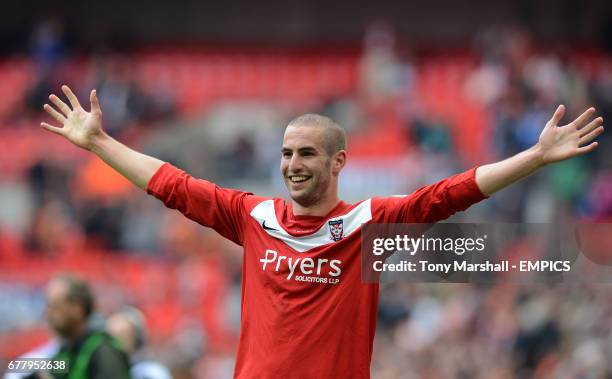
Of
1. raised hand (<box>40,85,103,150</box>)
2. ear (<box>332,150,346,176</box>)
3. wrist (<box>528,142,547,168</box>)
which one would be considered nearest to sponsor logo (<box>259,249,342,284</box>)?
ear (<box>332,150,346,176</box>)

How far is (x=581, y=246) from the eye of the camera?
603cm

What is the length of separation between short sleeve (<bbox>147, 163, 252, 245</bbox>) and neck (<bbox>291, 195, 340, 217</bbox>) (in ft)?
0.90

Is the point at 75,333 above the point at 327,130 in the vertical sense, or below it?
below

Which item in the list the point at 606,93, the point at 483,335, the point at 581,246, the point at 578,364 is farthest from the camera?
the point at 606,93

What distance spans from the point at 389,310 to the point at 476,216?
210 centimetres

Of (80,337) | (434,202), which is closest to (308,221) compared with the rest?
(434,202)

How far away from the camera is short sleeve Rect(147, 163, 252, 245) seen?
537cm

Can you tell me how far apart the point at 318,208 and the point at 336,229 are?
0.15 meters

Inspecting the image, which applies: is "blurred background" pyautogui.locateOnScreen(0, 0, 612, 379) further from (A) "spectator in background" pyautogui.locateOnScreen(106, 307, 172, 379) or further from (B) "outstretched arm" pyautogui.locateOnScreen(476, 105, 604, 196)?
(B) "outstretched arm" pyautogui.locateOnScreen(476, 105, 604, 196)

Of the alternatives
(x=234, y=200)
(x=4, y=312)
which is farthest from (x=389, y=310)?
(x=234, y=200)

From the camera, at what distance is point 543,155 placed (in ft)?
16.2

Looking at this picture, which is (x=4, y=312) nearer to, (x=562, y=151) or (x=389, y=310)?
→ (x=389, y=310)

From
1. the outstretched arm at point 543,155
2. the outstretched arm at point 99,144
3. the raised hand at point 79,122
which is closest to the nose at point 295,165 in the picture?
the outstretched arm at point 99,144

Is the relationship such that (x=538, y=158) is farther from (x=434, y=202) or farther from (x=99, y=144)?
(x=99, y=144)
